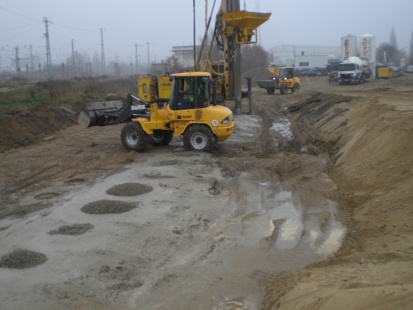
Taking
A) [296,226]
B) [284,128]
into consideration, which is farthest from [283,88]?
[296,226]

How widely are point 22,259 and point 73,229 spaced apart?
1.27 m

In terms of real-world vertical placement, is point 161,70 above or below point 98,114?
above

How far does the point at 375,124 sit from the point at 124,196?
848cm

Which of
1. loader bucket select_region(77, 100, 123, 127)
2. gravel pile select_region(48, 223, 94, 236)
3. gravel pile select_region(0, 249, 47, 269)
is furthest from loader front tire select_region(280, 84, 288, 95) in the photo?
gravel pile select_region(0, 249, 47, 269)

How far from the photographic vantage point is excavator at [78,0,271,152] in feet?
46.2

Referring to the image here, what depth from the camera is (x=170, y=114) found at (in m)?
14.3

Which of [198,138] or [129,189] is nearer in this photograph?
[129,189]

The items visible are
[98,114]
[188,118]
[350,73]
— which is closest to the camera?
[188,118]

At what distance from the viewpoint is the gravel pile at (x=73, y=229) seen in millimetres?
7641

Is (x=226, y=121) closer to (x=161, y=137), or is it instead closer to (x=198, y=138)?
(x=198, y=138)

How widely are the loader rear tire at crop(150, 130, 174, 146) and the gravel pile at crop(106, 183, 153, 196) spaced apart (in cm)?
545

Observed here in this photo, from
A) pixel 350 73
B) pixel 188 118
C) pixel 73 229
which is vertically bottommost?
pixel 73 229

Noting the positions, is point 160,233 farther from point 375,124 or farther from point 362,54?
point 362,54

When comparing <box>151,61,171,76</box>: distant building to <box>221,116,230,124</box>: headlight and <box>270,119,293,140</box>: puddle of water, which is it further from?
<box>221,116,230,124</box>: headlight
